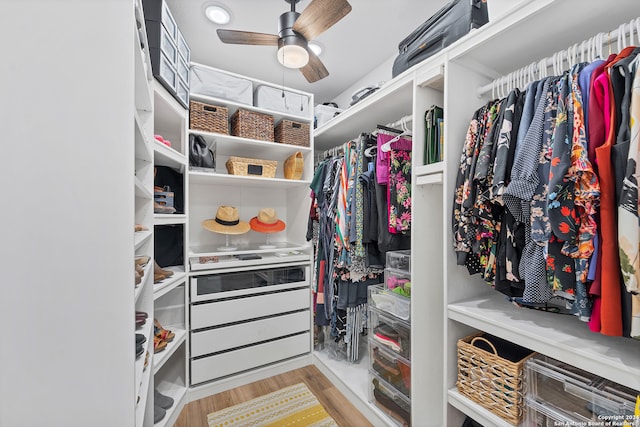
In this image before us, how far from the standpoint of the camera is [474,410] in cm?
107

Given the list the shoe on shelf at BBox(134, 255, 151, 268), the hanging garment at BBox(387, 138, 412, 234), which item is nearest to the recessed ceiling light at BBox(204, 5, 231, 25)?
the hanging garment at BBox(387, 138, 412, 234)

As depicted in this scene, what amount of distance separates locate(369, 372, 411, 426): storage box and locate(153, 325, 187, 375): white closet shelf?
1.16 m

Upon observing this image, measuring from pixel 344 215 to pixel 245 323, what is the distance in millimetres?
1053

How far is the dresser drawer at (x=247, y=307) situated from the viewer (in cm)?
178

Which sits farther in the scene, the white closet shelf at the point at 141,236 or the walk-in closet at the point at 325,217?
the white closet shelf at the point at 141,236

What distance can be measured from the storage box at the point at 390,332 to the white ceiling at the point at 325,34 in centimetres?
189

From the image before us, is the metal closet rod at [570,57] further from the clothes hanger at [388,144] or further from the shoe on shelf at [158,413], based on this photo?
the shoe on shelf at [158,413]

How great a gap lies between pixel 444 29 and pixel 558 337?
4.33ft

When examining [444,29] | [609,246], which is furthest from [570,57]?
[609,246]

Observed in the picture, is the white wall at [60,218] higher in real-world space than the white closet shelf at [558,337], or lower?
higher

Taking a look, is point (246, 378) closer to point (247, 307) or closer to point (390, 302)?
point (247, 307)

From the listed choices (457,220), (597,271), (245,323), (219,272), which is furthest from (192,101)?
(597,271)

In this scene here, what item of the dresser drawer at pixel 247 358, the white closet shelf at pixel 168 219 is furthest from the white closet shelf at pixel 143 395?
the dresser drawer at pixel 247 358

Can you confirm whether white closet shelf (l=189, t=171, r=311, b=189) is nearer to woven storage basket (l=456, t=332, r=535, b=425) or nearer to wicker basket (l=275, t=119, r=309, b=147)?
wicker basket (l=275, t=119, r=309, b=147)
